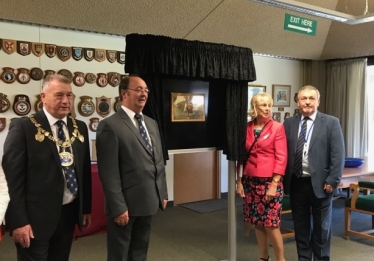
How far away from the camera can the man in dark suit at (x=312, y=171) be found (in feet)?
9.73

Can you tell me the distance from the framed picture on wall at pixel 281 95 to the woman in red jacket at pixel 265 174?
407cm

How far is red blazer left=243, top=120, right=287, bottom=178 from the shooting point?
9.80 ft

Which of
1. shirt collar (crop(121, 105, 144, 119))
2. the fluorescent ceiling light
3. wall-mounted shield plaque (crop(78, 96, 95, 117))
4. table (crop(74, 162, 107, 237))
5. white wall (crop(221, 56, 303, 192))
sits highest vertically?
the fluorescent ceiling light

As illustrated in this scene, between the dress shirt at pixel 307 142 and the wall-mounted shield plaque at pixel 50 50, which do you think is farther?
the wall-mounted shield plaque at pixel 50 50

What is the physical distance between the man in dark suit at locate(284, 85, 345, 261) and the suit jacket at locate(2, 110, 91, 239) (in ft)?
6.02

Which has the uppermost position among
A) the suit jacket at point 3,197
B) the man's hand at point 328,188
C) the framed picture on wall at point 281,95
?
the framed picture on wall at point 281,95

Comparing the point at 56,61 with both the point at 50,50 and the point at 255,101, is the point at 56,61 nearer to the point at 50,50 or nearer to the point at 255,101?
the point at 50,50

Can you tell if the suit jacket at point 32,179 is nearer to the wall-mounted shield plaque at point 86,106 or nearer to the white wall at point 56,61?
the white wall at point 56,61

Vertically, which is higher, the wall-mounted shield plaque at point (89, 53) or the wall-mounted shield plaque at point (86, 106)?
the wall-mounted shield plaque at point (89, 53)

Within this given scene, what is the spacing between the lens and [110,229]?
2426 mm

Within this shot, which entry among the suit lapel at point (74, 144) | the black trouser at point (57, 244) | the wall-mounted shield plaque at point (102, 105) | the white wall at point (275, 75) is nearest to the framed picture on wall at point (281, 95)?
the white wall at point (275, 75)

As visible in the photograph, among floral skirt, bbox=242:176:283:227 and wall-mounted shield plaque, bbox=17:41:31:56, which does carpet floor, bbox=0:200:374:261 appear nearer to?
floral skirt, bbox=242:176:283:227

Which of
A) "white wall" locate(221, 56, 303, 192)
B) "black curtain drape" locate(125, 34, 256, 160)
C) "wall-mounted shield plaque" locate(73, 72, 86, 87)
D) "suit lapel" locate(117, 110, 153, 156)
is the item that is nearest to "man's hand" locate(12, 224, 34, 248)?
"suit lapel" locate(117, 110, 153, 156)

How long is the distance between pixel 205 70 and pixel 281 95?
14.4ft
